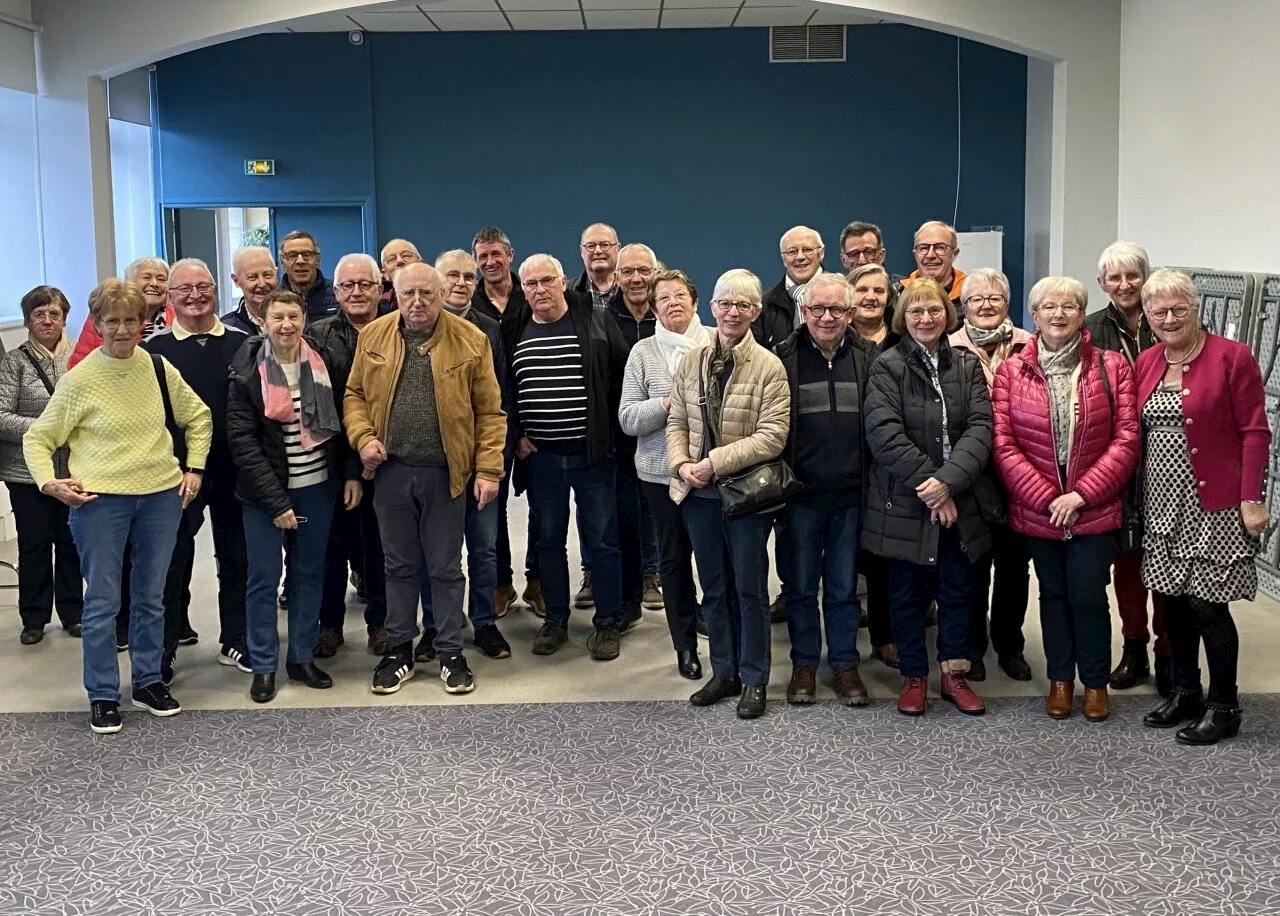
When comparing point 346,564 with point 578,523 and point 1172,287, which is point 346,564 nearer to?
point 578,523

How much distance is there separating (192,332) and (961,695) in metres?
2.99

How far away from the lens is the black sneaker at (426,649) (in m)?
4.77

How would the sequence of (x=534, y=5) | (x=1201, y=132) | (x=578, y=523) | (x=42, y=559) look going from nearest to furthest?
(x=578, y=523) < (x=42, y=559) < (x=1201, y=132) < (x=534, y=5)

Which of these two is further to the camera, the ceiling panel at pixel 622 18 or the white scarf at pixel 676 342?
the ceiling panel at pixel 622 18

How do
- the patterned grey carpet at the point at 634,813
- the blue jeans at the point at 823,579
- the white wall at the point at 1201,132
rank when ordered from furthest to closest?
the white wall at the point at 1201,132
the blue jeans at the point at 823,579
the patterned grey carpet at the point at 634,813

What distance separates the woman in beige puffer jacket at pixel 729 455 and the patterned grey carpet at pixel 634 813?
20 cm

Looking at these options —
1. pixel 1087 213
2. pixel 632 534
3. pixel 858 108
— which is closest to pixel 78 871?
pixel 632 534

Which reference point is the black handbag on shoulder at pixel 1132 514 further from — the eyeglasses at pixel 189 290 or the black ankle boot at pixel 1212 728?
the eyeglasses at pixel 189 290

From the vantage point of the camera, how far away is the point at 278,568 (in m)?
4.36

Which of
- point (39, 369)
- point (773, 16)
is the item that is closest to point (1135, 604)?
point (39, 369)

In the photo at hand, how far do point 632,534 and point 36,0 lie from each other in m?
5.21

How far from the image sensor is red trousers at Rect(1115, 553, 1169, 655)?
426cm

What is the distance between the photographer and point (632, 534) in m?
5.15

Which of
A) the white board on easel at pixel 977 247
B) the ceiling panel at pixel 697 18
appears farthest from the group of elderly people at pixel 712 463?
the ceiling panel at pixel 697 18
